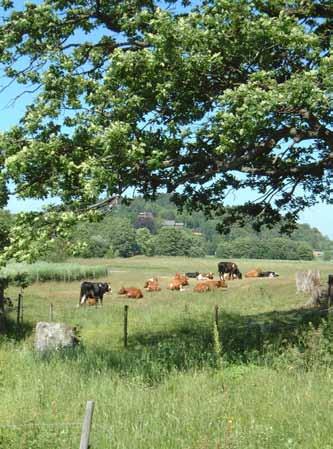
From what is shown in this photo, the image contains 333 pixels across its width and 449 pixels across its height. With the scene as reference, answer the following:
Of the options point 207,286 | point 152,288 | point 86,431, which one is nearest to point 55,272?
point 152,288

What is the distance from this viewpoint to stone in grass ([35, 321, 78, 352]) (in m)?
18.7

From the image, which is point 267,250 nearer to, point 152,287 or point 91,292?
point 152,287

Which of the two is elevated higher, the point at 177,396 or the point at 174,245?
the point at 174,245

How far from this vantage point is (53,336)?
18859 millimetres

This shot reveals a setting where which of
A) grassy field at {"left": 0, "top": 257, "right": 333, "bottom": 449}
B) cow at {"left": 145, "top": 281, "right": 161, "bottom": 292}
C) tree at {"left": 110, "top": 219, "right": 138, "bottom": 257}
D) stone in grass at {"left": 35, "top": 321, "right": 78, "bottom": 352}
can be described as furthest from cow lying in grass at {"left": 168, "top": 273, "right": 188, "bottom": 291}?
tree at {"left": 110, "top": 219, "right": 138, "bottom": 257}

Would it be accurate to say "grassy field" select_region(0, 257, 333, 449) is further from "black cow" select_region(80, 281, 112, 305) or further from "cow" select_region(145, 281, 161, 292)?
"cow" select_region(145, 281, 161, 292)

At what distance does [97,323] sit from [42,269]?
38789mm

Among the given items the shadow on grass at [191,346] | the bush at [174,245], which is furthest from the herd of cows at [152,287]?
the bush at [174,245]

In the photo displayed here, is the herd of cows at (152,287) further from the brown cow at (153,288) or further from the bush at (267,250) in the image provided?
the bush at (267,250)

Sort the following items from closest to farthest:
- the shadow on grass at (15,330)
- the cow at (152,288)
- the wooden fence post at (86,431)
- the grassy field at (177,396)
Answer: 1. the wooden fence post at (86,431)
2. the grassy field at (177,396)
3. the shadow on grass at (15,330)
4. the cow at (152,288)

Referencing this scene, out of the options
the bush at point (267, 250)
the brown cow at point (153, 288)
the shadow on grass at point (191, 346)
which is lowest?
the brown cow at point (153, 288)

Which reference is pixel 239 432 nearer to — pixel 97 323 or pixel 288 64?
pixel 288 64

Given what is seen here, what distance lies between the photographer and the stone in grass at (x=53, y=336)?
738 inches

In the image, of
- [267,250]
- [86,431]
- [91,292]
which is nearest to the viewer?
[86,431]
